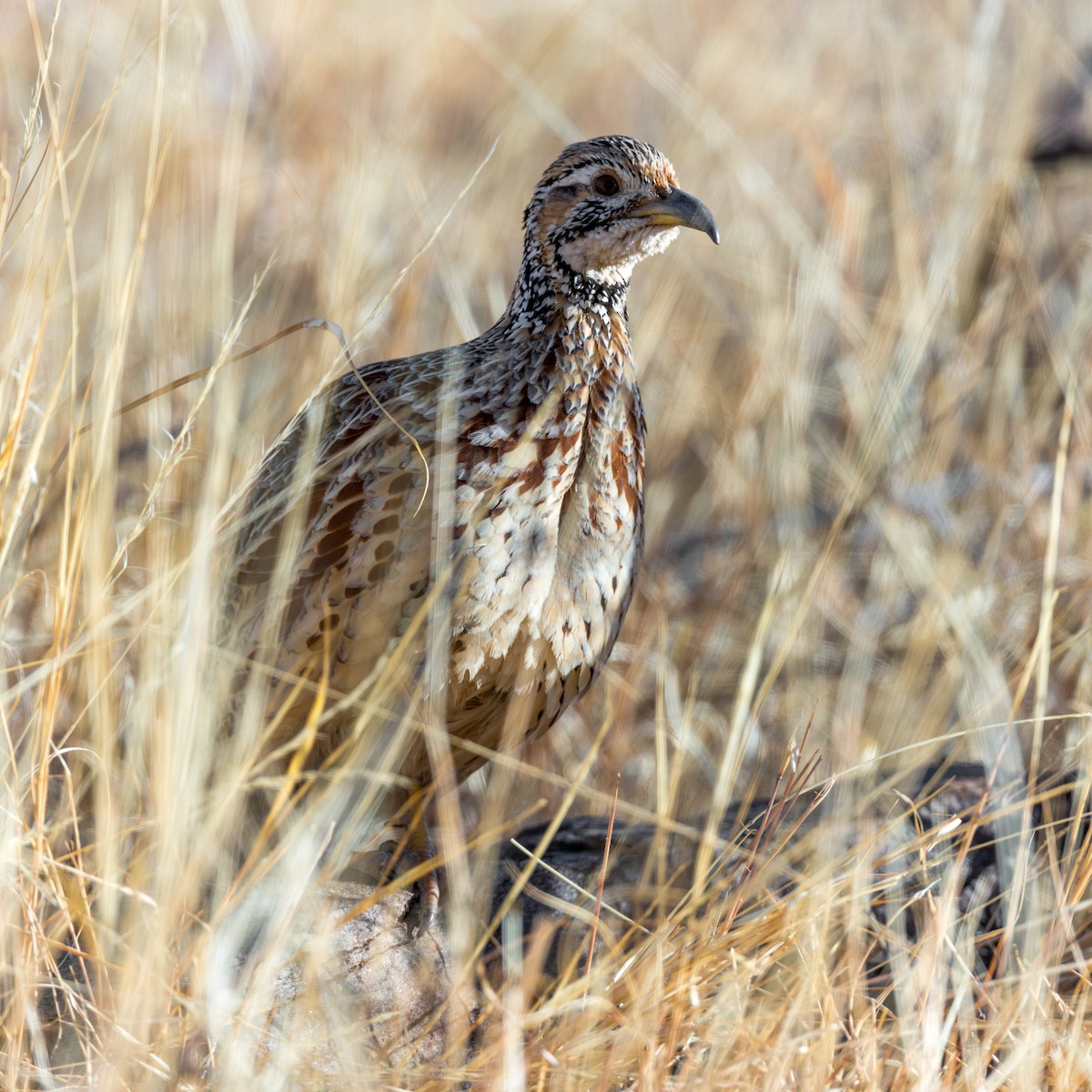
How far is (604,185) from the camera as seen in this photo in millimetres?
3383

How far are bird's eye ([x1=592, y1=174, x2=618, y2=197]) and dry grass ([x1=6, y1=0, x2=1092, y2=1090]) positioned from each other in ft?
2.03

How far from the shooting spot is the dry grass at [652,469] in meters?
2.43

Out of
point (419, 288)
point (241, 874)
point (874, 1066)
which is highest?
point (419, 288)

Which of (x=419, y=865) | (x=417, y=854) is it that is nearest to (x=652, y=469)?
(x=417, y=854)

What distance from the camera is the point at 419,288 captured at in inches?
220

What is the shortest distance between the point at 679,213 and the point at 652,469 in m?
2.29

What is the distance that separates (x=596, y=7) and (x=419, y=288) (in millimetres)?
1428

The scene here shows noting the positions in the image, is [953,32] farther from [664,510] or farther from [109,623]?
[109,623]

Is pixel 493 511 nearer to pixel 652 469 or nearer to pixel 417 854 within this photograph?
pixel 417 854

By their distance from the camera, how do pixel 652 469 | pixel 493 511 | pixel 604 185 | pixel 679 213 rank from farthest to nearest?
pixel 652 469 < pixel 604 185 < pixel 679 213 < pixel 493 511

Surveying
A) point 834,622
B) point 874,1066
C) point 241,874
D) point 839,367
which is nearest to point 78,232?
point 839,367

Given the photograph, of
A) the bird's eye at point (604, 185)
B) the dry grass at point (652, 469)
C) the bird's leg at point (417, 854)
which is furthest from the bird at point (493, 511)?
the dry grass at point (652, 469)

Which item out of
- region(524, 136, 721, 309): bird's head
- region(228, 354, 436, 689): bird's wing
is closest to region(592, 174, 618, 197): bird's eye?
region(524, 136, 721, 309): bird's head

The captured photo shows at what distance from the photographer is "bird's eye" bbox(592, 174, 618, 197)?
338 centimetres
